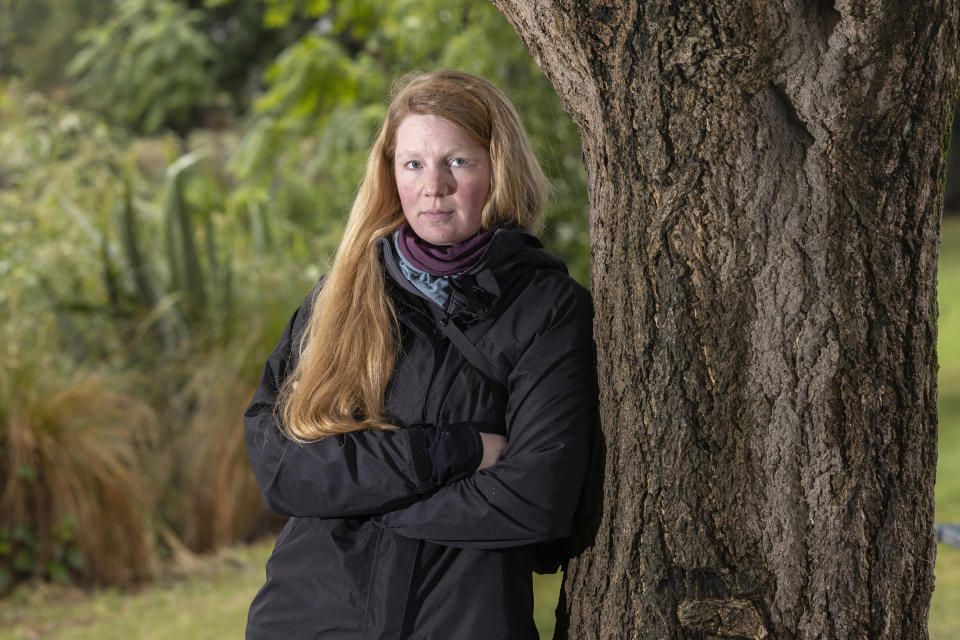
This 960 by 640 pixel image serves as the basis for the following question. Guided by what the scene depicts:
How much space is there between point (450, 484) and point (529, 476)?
193 millimetres

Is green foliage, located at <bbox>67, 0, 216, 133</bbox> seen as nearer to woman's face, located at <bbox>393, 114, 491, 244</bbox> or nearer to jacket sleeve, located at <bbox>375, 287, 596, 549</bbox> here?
woman's face, located at <bbox>393, 114, 491, 244</bbox>

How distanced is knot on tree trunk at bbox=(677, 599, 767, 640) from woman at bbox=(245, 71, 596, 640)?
0.30 m

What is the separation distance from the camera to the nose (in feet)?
7.30

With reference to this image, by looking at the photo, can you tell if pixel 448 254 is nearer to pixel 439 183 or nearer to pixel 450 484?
pixel 439 183

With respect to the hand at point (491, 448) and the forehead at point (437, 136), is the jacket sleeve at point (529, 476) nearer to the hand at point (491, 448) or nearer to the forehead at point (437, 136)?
the hand at point (491, 448)

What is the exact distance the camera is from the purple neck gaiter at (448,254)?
2.20m

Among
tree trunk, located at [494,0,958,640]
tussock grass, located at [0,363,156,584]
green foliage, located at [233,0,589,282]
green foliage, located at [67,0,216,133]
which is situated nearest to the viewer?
tree trunk, located at [494,0,958,640]

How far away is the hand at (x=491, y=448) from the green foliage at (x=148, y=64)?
1335 centimetres

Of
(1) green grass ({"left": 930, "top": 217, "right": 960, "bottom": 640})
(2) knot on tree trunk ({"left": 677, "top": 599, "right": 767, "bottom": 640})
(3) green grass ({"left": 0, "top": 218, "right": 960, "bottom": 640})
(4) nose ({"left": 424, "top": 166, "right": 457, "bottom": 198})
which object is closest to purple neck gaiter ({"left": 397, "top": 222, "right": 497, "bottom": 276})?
(4) nose ({"left": 424, "top": 166, "right": 457, "bottom": 198})

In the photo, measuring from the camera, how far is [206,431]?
6.02 m

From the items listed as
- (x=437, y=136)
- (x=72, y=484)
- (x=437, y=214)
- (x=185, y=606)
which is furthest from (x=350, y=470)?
(x=72, y=484)

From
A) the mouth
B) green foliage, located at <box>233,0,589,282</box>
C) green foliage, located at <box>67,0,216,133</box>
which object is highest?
green foliage, located at <box>67,0,216,133</box>

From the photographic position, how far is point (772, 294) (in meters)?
1.94

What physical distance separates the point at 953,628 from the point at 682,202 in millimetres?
3553
